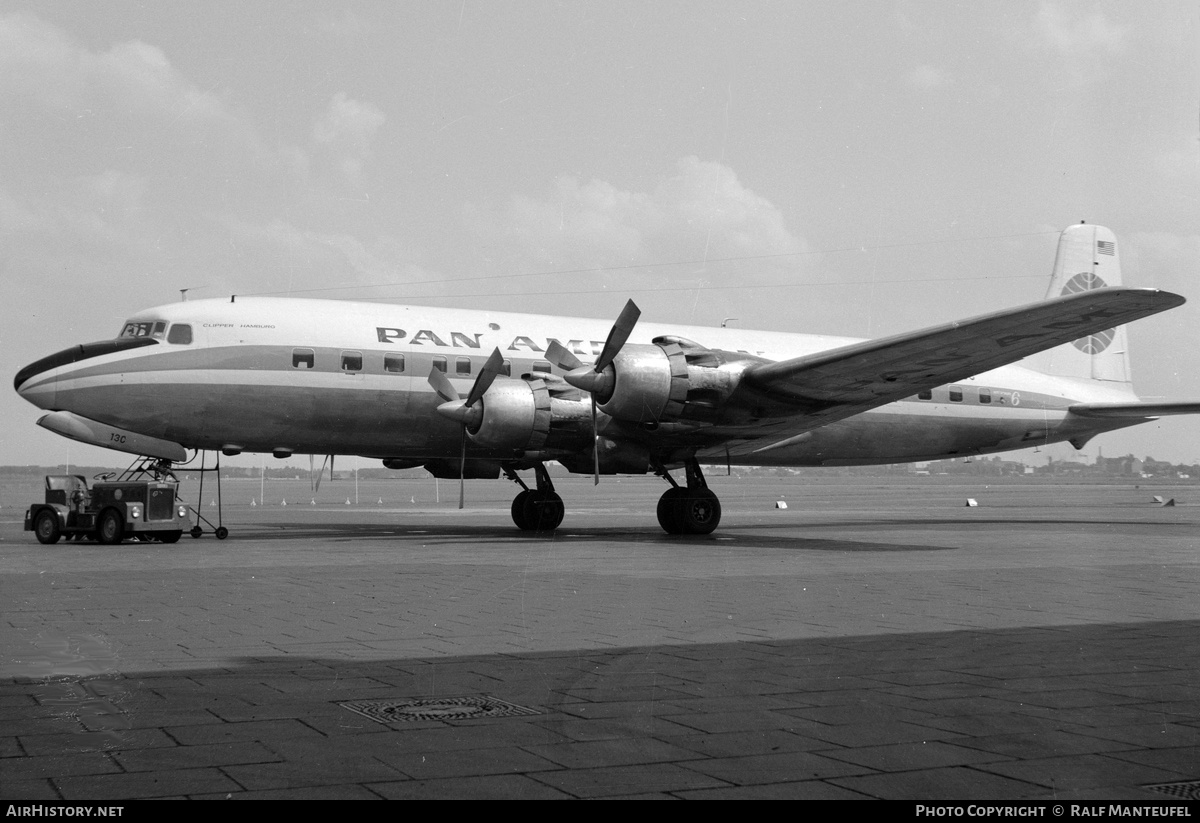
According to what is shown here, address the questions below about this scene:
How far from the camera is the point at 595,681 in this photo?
6027 mm

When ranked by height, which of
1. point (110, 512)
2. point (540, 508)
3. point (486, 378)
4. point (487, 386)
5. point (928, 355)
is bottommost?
point (540, 508)

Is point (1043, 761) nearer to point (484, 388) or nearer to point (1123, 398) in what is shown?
point (484, 388)

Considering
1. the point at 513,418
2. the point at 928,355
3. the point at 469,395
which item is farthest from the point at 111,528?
the point at 928,355

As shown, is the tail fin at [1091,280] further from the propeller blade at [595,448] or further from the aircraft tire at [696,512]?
the propeller blade at [595,448]

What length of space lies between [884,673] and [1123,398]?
23888 mm

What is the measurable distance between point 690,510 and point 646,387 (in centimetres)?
341

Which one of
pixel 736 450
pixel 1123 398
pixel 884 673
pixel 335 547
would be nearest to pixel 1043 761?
pixel 884 673

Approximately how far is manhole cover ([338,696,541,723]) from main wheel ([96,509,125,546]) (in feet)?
43.0

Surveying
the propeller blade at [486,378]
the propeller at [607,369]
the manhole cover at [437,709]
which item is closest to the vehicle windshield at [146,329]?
the propeller blade at [486,378]

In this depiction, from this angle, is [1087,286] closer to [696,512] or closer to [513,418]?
[696,512]

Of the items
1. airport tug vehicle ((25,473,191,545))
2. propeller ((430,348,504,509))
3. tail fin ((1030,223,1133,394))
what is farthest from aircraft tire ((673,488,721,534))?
tail fin ((1030,223,1133,394))

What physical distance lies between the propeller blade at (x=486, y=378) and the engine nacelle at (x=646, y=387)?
6.57 feet

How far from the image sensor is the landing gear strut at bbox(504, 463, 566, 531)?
21250 millimetres
